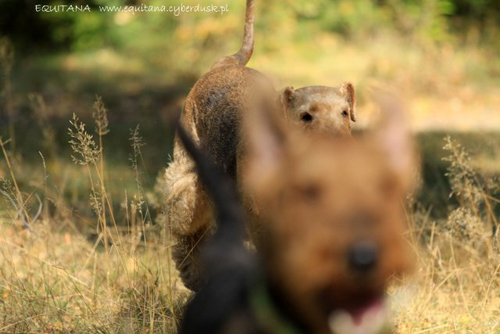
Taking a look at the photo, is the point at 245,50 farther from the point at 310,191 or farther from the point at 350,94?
the point at 310,191

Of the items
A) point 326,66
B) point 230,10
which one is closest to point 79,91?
point 230,10

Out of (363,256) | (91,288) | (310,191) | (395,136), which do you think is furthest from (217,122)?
(363,256)

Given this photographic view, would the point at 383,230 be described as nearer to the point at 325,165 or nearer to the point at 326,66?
the point at 325,165

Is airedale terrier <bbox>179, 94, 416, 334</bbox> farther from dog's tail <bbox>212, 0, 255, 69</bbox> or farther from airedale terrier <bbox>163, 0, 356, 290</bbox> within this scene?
dog's tail <bbox>212, 0, 255, 69</bbox>

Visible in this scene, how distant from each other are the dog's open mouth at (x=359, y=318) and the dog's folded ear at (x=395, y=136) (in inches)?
11.5

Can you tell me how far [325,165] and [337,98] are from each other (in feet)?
10.4

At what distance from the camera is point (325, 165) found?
1842mm

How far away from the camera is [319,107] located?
4859 mm

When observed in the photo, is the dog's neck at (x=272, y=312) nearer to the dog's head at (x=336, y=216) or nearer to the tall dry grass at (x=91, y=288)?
the dog's head at (x=336, y=216)

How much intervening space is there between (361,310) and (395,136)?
0.43m

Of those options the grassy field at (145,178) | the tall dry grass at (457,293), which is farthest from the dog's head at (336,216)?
the tall dry grass at (457,293)

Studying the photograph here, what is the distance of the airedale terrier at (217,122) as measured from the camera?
191 inches

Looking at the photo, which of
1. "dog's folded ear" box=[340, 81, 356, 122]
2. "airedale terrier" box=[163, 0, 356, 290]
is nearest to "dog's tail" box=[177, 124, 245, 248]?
"airedale terrier" box=[163, 0, 356, 290]

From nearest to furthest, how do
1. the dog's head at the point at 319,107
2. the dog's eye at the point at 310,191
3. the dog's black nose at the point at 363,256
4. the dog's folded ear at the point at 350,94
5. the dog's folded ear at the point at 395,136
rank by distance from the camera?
the dog's black nose at the point at 363,256 < the dog's eye at the point at 310,191 < the dog's folded ear at the point at 395,136 < the dog's head at the point at 319,107 < the dog's folded ear at the point at 350,94
